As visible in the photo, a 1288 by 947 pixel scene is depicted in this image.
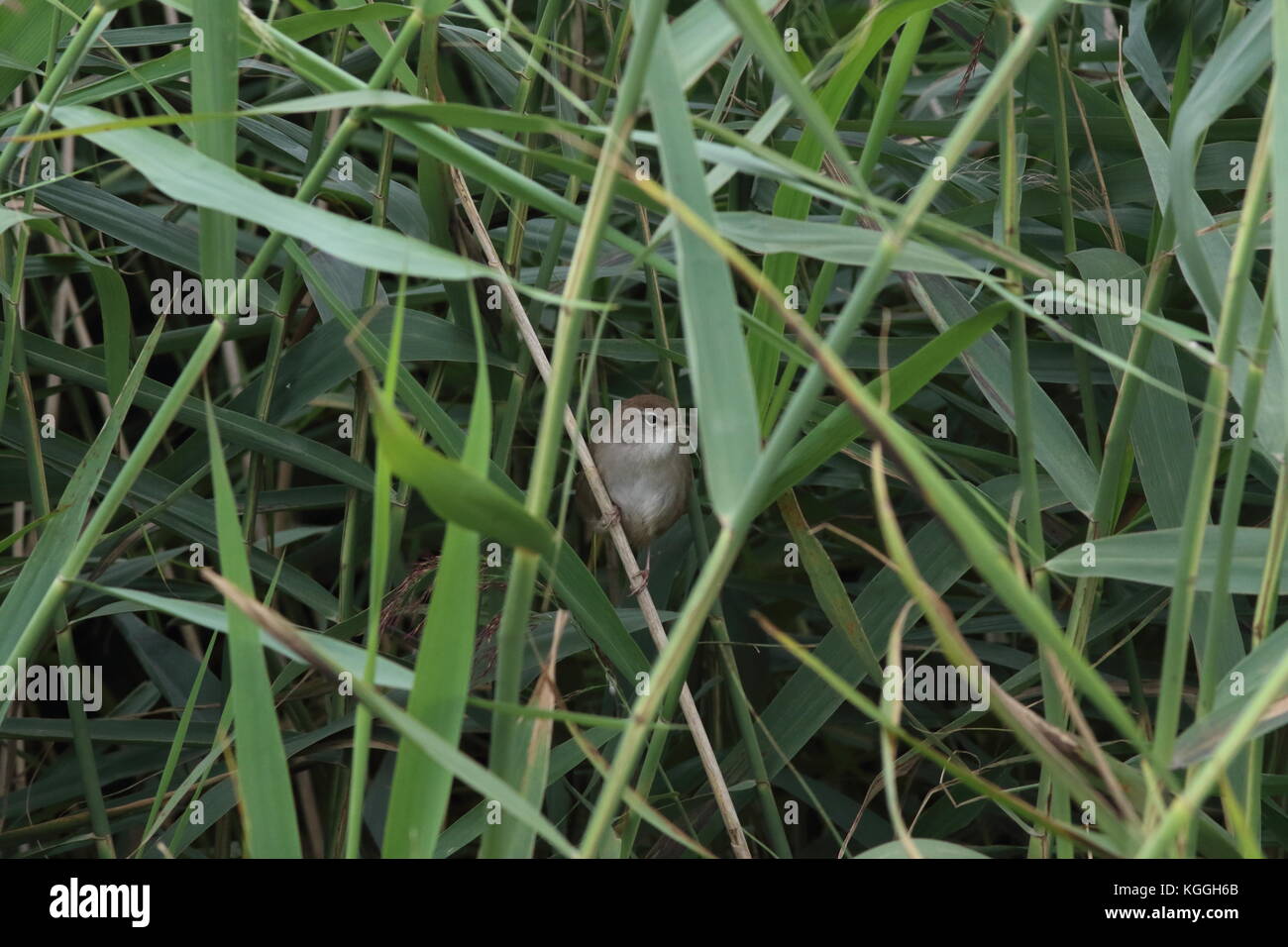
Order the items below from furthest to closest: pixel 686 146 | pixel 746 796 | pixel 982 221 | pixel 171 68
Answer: pixel 746 796 < pixel 982 221 < pixel 171 68 < pixel 686 146

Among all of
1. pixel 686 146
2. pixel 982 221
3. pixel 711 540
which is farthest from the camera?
pixel 711 540

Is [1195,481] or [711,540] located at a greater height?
[1195,481]

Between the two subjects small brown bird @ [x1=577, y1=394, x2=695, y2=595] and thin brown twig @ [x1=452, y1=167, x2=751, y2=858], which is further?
small brown bird @ [x1=577, y1=394, x2=695, y2=595]

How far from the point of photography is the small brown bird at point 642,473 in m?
1.34

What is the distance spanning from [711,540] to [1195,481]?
774mm

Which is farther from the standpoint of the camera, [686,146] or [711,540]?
[711,540]

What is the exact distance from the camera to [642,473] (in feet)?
4.75

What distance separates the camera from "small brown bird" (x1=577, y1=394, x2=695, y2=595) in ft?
4.41

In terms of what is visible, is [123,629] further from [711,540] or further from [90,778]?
[711,540]

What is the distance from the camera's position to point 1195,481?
484mm

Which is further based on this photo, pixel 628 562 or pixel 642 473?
pixel 642 473

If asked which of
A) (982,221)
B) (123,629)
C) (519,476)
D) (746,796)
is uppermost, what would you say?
(982,221)

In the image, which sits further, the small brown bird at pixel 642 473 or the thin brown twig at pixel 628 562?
the small brown bird at pixel 642 473
